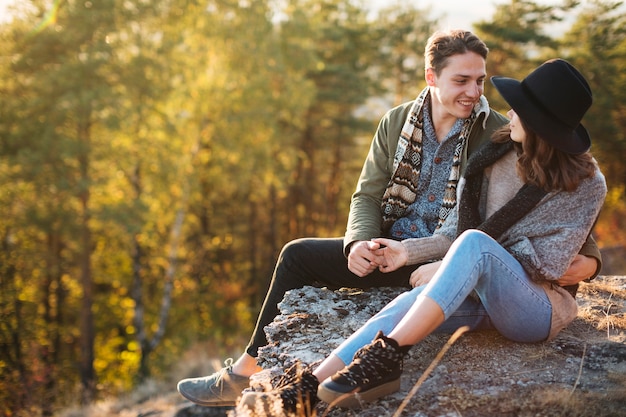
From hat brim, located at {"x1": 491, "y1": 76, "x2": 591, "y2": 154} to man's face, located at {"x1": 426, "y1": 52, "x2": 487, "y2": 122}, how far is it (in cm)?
61

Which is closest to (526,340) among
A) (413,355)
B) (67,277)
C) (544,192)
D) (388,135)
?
(413,355)

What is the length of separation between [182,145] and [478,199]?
14.7 m

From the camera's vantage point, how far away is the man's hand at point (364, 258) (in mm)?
3105

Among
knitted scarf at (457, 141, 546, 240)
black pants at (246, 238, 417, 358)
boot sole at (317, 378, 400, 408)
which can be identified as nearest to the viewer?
boot sole at (317, 378, 400, 408)

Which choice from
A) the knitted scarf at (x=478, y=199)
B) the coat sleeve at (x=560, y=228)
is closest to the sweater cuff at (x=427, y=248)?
the knitted scarf at (x=478, y=199)

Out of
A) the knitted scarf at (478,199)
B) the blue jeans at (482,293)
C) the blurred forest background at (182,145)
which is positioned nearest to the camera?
the blue jeans at (482,293)

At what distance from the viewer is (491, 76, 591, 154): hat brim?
2.49 metres

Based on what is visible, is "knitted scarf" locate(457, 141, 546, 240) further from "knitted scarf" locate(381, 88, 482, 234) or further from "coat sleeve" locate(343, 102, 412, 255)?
"coat sleeve" locate(343, 102, 412, 255)

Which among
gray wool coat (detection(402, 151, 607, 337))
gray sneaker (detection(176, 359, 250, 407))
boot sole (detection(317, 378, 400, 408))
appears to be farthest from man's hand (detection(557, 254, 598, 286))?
gray sneaker (detection(176, 359, 250, 407))

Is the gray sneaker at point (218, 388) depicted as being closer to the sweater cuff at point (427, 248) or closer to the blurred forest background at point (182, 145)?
the sweater cuff at point (427, 248)

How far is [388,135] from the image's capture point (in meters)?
3.50

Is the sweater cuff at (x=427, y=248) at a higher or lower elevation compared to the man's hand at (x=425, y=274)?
higher

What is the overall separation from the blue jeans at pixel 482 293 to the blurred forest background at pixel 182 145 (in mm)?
10098

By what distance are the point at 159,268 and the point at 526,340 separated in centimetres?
1908
